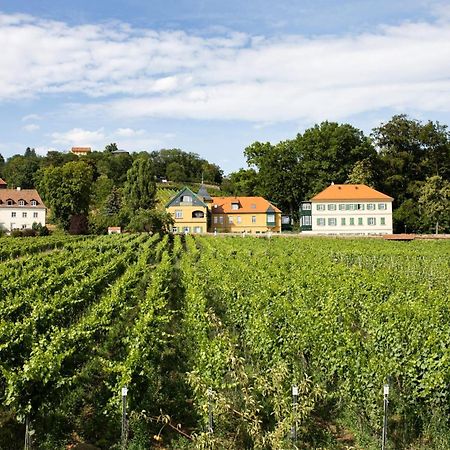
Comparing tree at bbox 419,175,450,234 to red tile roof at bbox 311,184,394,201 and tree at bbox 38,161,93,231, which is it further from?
tree at bbox 38,161,93,231

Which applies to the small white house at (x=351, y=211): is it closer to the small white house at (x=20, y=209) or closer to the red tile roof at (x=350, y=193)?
the red tile roof at (x=350, y=193)

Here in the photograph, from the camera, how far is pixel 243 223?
73188 millimetres

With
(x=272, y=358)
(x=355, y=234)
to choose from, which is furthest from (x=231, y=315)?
(x=355, y=234)

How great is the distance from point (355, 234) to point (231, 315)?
173ft

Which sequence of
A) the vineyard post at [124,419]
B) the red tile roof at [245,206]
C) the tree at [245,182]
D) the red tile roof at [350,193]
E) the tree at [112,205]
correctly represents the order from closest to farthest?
the vineyard post at [124,419], the red tile roof at [350,193], the red tile roof at [245,206], the tree at [112,205], the tree at [245,182]

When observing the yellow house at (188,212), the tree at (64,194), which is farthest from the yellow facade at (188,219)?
the tree at (64,194)

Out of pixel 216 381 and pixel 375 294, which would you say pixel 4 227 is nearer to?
pixel 375 294

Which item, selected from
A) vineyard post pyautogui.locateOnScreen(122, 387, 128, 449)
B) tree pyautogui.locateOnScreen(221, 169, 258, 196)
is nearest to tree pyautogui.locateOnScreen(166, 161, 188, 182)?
tree pyautogui.locateOnScreen(221, 169, 258, 196)

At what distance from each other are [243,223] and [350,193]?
14632 millimetres

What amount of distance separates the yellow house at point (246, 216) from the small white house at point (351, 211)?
639 cm

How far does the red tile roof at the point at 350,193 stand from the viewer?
6725cm

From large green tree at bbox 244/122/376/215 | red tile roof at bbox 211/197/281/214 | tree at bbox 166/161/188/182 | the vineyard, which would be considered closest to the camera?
the vineyard

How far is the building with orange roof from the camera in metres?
70.2

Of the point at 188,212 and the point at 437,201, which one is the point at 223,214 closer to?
the point at 188,212
